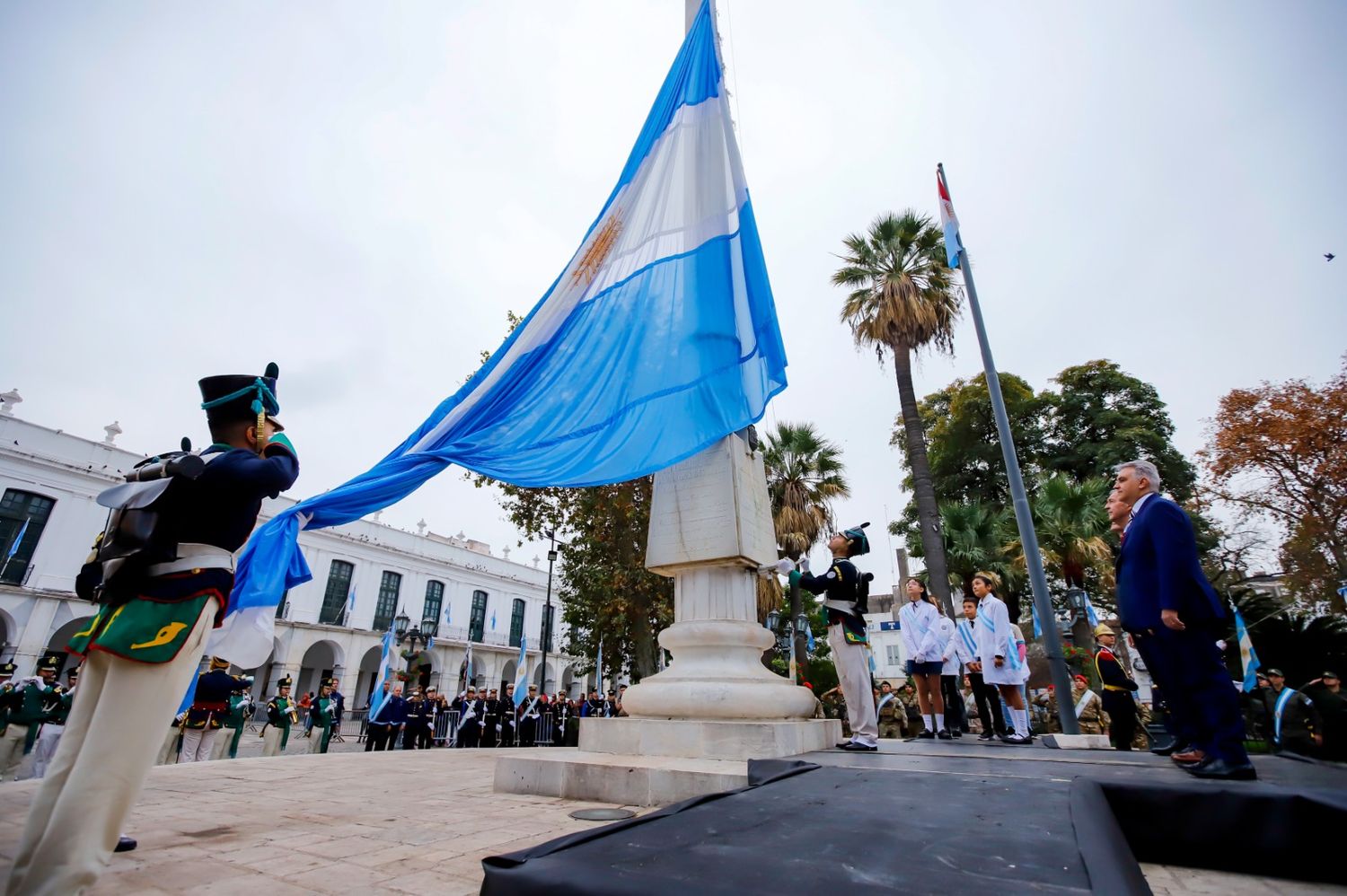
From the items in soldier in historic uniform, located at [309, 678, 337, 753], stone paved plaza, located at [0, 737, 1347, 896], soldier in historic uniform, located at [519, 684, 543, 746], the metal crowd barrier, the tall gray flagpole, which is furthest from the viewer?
soldier in historic uniform, located at [519, 684, 543, 746]

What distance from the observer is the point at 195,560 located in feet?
6.82

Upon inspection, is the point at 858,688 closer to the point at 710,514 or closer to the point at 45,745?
the point at 710,514

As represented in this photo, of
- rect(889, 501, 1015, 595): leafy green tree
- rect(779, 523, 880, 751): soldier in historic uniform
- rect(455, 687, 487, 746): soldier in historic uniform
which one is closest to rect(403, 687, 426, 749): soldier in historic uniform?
rect(455, 687, 487, 746): soldier in historic uniform

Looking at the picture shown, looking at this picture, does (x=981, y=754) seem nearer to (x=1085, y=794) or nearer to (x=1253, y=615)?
(x=1085, y=794)

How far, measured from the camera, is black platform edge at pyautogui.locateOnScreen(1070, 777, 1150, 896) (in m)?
1.41

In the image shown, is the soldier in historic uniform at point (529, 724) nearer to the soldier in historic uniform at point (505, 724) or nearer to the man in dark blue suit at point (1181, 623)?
the soldier in historic uniform at point (505, 724)

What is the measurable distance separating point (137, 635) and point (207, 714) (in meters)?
9.06

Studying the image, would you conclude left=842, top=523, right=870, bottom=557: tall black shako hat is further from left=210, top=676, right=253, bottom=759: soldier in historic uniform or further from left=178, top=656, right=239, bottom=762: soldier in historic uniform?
left=210, top=676, right=253, bottom=759: soldier in historic uniform

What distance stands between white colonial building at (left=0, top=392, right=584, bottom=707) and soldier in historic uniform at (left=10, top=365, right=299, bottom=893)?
13.5m

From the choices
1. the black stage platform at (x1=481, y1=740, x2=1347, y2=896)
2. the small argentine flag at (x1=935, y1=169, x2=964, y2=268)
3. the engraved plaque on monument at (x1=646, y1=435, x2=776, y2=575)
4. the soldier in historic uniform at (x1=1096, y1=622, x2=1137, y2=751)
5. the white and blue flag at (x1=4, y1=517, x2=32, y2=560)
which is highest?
the small argentine flag at (x1=935, y1=169, x2=964, y2=268)

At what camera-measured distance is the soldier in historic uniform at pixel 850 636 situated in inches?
204

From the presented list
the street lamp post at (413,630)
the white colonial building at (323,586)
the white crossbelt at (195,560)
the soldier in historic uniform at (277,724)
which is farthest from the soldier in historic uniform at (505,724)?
the white crossbelt at (195,560)

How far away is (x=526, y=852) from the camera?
158 cm

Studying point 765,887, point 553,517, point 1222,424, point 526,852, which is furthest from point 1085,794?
point 1222,424
